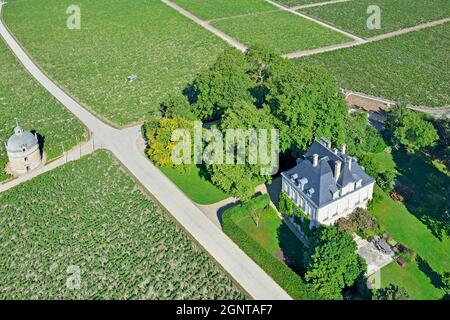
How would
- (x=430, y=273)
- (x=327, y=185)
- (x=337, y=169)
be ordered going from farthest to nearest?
(x=327, y=185) → (x=337, y=169) → (x=430, y=273)

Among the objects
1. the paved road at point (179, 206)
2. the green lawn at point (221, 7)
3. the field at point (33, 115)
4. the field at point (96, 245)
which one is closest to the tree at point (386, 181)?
the paved road at point (179, 206)

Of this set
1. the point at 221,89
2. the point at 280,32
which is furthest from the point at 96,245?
the point at 280,32

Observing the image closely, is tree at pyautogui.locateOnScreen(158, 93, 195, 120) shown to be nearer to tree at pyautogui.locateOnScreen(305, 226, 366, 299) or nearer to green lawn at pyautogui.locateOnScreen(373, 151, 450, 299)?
green lawn at pyautogui.locateOnScreen(373, 151, 450, 299)

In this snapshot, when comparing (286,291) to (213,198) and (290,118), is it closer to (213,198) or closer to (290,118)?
(213,198)

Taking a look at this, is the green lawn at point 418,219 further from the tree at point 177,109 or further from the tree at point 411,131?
the tree at point 177,109

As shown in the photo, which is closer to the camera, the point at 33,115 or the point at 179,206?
the point at 179,206

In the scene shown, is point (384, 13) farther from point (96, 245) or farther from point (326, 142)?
point (96, 245)
